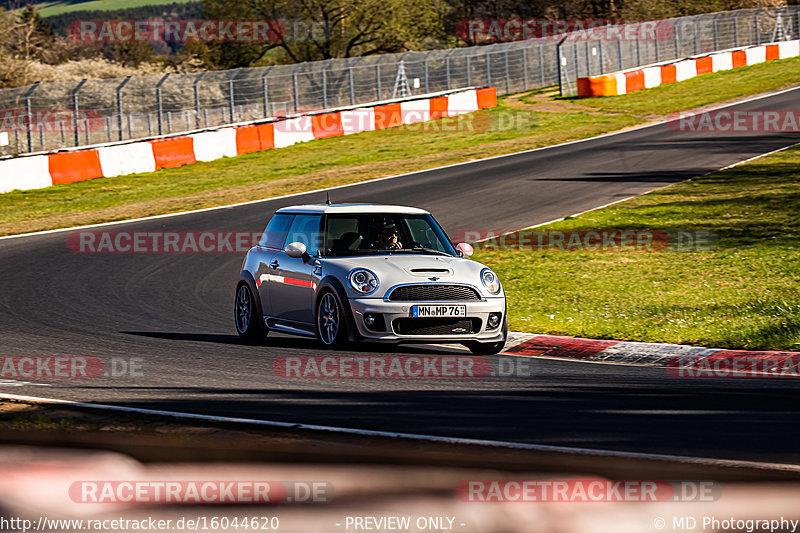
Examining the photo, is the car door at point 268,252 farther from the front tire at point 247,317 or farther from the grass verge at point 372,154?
the grass verge at point 372,154

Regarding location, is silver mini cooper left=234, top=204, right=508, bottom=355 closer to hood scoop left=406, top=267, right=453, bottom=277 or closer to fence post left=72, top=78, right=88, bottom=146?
hood scoop left=406, top=267, right=453, bottom=277

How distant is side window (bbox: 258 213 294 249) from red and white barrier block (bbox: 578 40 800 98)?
33.7 metres

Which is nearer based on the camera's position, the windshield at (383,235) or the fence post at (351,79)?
the windshield at (383,235)

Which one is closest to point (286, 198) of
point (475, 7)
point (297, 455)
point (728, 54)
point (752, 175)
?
point (752, 175)

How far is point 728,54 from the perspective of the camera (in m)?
49.8

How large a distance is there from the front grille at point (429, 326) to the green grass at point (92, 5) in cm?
17316

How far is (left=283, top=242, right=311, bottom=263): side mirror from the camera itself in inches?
439

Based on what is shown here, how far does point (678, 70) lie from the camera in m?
47.0

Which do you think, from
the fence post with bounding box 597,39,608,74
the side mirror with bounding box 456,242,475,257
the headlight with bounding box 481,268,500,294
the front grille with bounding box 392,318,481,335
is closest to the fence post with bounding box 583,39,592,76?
the fence post with bounding box 597,39,608,74

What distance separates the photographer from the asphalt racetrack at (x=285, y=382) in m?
6.88

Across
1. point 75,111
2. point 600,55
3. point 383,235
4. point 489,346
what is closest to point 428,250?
point 383,235

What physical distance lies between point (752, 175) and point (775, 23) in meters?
37.3

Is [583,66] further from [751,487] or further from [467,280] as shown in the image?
[751,487]

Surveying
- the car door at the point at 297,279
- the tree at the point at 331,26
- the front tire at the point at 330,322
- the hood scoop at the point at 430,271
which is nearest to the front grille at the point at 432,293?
the hood scoop at the point at 430,271
